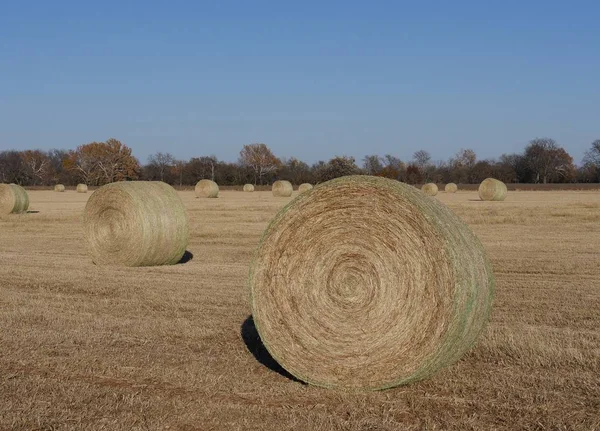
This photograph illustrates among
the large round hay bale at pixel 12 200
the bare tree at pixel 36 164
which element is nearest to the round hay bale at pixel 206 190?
the large round hay bale at pixel 12 200

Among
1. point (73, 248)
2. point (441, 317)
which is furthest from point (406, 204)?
point (73, 248)

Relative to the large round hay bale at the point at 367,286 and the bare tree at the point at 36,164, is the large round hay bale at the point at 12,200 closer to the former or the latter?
the large round hay bale at the point at 367,286

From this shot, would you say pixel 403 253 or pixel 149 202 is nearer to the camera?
pixel 403 253

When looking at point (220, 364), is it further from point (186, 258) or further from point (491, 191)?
point (491, 191)

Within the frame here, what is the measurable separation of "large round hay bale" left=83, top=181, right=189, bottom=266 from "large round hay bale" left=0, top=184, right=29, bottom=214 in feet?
48.1

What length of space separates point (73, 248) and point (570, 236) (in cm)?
1252

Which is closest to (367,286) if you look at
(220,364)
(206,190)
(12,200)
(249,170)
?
(220,364)

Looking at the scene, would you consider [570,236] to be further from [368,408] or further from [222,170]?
[222,170]

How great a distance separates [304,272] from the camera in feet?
23.1

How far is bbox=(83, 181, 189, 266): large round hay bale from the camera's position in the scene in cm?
1493

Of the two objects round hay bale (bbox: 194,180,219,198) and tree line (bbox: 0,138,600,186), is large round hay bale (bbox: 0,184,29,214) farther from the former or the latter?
tree line (bbox: 0,138,600,186)

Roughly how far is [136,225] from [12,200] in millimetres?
16199

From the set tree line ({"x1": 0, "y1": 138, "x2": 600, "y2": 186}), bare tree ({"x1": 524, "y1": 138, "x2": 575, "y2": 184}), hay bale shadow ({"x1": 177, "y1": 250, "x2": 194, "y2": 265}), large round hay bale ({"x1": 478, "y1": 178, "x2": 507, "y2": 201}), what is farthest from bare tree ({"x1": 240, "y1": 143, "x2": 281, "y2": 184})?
hay bale shadow ({"x1": 177, "y1": 250, "x2": 194, "y2": 265})

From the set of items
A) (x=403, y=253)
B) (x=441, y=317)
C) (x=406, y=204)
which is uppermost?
(x=406, y=204)
